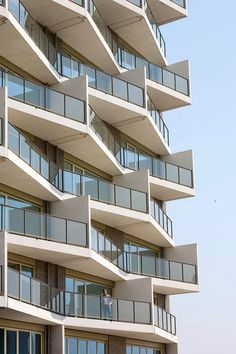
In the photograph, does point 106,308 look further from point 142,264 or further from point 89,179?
point 142,264

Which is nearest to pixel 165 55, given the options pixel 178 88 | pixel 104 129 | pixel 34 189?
pixel 178 88

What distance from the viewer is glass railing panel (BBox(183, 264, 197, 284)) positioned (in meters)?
53.6

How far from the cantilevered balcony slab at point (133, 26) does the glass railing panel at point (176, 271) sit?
1338 centimetres

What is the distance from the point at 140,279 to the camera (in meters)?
48.4

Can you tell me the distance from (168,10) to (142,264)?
1757cm

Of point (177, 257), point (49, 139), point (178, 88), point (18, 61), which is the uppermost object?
point (178, 88)

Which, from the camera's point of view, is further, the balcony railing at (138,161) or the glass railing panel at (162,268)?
the glass railing panel at (162,268)

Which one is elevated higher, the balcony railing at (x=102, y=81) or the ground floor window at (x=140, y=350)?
the balcony railing at (x=102, y=81)

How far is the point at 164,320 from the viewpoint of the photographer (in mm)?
50469

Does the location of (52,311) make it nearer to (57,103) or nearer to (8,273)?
(8,273)

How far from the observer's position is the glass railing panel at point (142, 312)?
46.5 metres

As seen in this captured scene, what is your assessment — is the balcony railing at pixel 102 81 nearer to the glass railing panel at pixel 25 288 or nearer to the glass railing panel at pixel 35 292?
the glass railing panel at pixel 35 292

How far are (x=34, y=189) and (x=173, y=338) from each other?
1574cm

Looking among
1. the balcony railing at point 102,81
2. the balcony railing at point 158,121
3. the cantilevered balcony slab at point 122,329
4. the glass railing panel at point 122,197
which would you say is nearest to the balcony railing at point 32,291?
the cantilevered balcony slab at point 122,329
